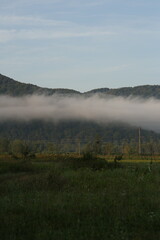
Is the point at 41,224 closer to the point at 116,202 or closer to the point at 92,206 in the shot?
the point at 92,206

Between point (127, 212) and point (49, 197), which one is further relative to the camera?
point (49, 197)

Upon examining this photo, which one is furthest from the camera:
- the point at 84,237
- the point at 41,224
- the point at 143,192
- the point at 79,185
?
the point at 79,185

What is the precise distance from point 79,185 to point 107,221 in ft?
21.0

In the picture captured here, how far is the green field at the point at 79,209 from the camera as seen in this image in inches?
378

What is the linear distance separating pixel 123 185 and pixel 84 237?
8.08 metres

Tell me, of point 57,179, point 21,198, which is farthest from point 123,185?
point 21,198

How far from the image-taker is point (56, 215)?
11234 mm

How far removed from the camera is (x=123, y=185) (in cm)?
1711

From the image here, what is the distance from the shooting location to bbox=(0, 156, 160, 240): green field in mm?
9594

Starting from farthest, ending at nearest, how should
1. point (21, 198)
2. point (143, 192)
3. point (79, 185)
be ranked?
point (79, 185)
point (143, 192)
point (21, 198)

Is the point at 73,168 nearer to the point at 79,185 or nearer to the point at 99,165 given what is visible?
the point at 99,165

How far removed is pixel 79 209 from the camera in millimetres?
11992

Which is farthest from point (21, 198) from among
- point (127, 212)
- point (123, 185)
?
point (123, 185)

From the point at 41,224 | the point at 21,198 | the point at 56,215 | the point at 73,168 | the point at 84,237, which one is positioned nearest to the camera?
the point at 84,237
